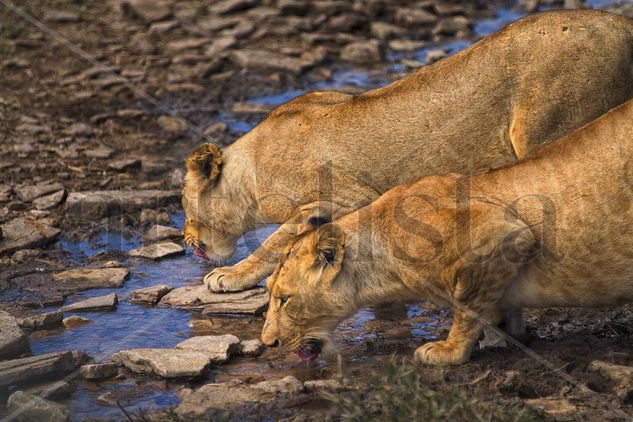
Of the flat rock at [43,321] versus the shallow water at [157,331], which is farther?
the flat rock at [43,321]

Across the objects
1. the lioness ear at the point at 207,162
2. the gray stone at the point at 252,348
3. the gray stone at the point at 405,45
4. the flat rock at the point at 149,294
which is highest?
the gray stone at the point at 405,45

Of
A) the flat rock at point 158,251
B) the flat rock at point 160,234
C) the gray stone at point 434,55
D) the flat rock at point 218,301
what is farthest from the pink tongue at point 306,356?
the gray stone at point 434,55

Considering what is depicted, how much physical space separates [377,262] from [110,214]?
4246mm

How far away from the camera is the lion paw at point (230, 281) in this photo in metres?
8.80

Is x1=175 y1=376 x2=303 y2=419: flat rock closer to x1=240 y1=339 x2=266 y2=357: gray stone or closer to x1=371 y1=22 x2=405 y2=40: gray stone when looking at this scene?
x1=240 y1=339 x2=266 y2=357: gray stone

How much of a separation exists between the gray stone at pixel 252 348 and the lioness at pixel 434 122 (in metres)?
1.14

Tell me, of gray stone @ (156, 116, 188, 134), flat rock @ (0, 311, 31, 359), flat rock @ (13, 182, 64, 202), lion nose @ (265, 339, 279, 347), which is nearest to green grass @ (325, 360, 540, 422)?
lion nose @ (265, 339, 279, 347)

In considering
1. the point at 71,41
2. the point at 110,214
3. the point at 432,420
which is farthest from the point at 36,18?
the point at 432,420

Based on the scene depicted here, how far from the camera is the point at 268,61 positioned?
49.4ft

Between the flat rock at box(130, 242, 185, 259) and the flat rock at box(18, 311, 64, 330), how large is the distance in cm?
170

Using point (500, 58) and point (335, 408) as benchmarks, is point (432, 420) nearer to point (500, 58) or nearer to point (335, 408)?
point (335, 408)

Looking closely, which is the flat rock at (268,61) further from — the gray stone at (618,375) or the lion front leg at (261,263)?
the gray stone at (618,375)

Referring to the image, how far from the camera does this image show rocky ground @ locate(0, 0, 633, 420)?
6582 mm

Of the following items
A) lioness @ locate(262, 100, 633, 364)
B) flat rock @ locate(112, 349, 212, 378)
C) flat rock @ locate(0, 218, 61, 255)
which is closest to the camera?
lioness @ locate(262, 100, 633, 364)
